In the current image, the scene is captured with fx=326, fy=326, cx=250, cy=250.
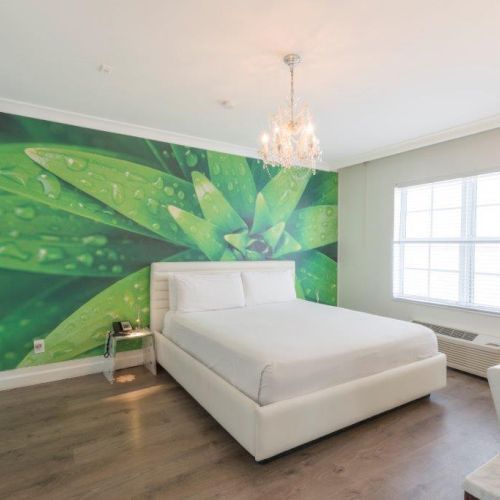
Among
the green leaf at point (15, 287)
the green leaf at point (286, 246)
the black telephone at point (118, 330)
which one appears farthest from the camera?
the green leaf at point (286, 246)

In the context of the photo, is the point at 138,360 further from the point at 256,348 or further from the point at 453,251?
the point at 453,251

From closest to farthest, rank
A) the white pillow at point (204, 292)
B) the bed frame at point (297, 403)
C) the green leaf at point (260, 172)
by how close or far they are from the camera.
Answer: the bed frame at point (297, 403), the white pillow at point (204, 292), the green leaf at point (260, 172)

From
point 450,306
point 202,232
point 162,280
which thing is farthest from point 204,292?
point 450,306

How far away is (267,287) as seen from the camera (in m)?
3.76

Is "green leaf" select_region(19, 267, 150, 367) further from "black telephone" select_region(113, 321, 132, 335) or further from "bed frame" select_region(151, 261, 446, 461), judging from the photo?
"bed frame" select_region(151, 261, 446, 461)

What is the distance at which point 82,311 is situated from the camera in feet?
10.3

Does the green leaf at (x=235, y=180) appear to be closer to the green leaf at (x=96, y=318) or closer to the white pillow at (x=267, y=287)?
the white pillow at (x=267, y=287)

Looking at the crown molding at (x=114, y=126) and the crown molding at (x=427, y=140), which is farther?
the crown molding at (x=427, y=140)

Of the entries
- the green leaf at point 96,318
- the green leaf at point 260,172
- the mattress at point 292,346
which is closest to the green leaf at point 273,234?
the green leaf at point 260,172

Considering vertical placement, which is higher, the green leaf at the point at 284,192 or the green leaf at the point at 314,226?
the green leaf at the point at 284,192

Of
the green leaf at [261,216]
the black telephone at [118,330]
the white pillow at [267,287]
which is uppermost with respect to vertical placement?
the green leaf at [261,216]

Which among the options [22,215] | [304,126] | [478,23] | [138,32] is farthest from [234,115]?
[22,215]

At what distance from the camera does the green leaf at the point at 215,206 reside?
147 inches

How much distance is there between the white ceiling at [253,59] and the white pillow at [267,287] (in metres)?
1.65
